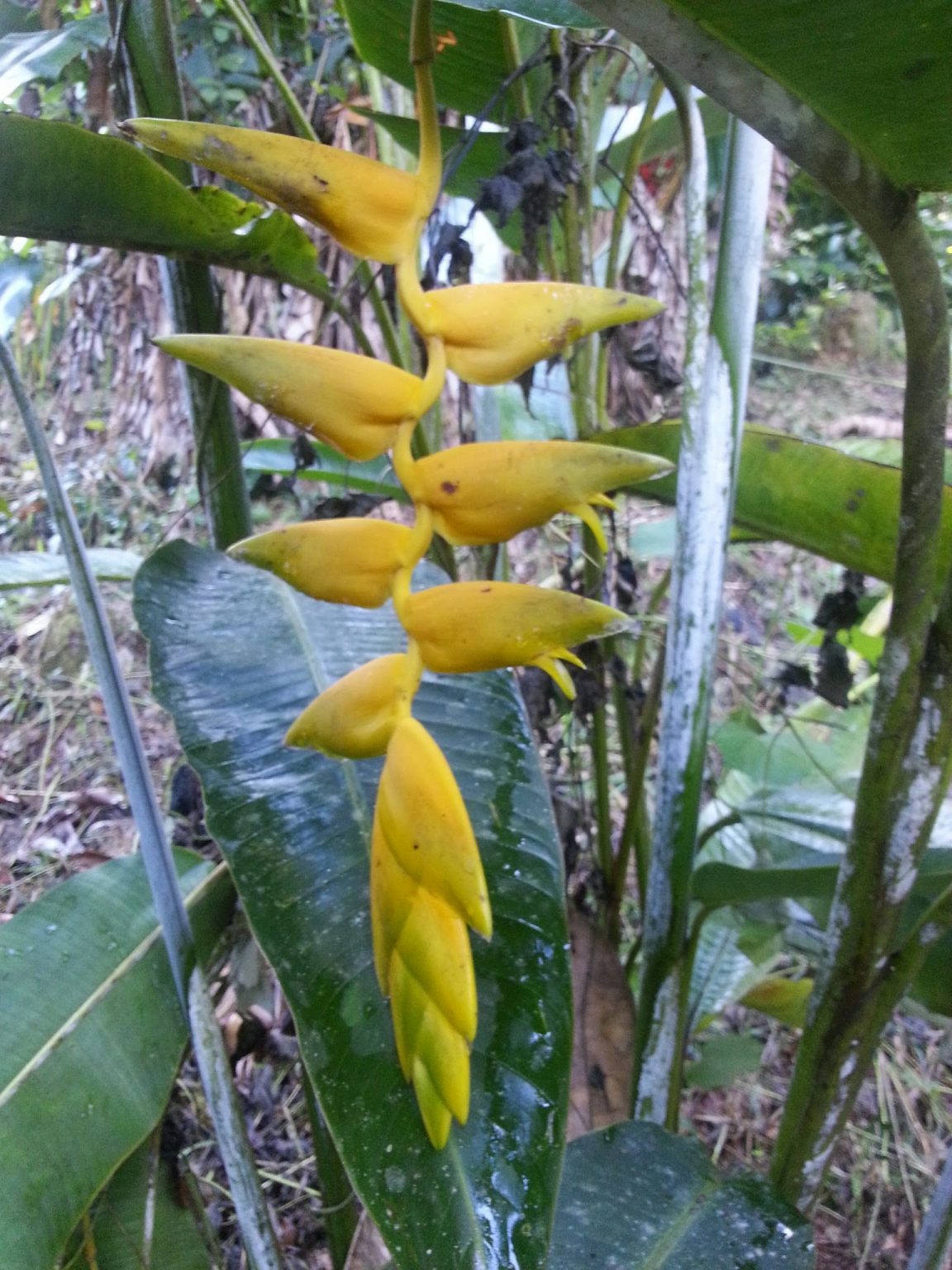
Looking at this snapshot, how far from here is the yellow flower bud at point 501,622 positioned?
0.31 meters

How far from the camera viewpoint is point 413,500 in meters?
0.32

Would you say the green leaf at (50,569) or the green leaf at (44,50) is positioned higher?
the green leaf at (44,50)

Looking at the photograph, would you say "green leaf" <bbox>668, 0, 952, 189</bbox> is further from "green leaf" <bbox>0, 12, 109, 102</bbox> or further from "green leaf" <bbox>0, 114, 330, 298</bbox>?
"green leaf" <bbox>0, 12, 109, 102</bbox>

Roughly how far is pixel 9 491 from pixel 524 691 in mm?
2028

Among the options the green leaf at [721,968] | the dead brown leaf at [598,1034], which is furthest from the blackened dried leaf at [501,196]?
the green leaf at [721,968]

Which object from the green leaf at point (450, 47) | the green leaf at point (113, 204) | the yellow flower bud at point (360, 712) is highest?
the green leaf at point (450, 47)

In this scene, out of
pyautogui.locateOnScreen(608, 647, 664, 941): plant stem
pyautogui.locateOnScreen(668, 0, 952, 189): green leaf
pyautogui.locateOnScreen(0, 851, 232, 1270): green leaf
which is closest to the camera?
pyautogui.locateOnScreen(668, 0, 952, 189): green leaf

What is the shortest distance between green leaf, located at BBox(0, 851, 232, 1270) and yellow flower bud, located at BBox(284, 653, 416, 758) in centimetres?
40

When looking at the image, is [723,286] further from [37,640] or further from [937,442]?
[37,640]

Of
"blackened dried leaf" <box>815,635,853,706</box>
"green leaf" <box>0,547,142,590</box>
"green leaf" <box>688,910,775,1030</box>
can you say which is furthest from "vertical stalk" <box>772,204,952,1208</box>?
"green leaf" <box>0,547,142,590</box>

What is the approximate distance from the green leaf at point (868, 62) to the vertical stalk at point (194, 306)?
1.49 feet

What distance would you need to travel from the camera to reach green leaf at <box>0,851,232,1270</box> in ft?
1.68

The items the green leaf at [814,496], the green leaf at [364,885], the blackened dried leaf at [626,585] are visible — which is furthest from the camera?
the blackened dried leaf at [626,585]

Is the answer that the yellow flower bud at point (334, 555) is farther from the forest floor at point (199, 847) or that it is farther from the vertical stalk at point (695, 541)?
the forest floor at point (199, 847)
